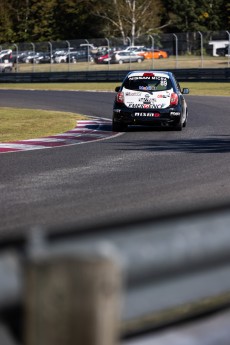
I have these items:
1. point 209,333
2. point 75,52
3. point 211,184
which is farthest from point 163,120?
point 75,52

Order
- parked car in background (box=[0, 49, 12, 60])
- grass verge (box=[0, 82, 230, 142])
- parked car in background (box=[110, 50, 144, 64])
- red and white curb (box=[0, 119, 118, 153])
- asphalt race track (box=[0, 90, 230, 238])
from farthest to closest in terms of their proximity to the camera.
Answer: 1. parked car in background (box=[0, 49, 12, 60])
2. parked car in background (box=[110, 50, 144, 64])
3. grass verge (box=[0, 82, 230, 142])
4. red and white curb (box=[0, 119, 118, 153])
5. asphalt race track (box=[0, 90, 230, 238])

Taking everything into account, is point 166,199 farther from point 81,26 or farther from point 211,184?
point 81,26

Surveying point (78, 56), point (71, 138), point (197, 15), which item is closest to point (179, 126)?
point (71, 138)

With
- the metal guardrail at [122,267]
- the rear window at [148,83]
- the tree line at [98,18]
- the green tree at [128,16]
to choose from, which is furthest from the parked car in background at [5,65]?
the metal guardrail at [122,267]

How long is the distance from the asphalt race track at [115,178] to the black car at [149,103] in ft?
1.10

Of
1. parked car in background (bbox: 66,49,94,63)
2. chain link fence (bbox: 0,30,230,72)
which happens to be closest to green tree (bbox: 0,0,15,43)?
chain link fence (bbox: 0,30,230,72)

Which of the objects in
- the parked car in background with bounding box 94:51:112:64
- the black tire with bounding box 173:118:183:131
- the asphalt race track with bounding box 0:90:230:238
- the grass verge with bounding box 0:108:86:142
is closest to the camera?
the asphalt race track with bounding box 0:90:230:238

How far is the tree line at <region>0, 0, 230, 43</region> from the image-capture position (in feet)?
346

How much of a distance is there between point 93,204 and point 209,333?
7.39 meters

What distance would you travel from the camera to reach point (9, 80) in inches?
2426

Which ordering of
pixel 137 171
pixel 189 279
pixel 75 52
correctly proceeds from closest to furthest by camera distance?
pixel 189 279
pixel 137 171
pixel 75 52

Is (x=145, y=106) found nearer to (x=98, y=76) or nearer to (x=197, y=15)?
(x=98, y=76)

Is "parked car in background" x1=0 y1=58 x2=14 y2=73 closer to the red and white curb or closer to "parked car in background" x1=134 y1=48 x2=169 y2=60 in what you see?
A: "parked car in background" x1=134 y1=48 x2=169 y2=60

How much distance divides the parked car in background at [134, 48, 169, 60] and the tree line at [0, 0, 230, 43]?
34.1 meters
